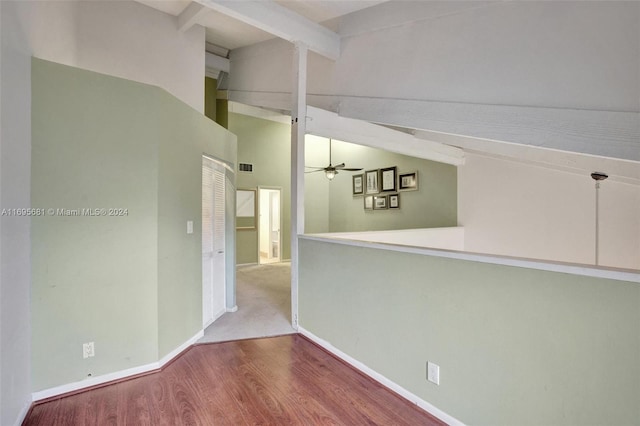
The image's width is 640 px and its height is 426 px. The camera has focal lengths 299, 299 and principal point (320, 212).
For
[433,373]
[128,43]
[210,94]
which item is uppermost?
[210,94]

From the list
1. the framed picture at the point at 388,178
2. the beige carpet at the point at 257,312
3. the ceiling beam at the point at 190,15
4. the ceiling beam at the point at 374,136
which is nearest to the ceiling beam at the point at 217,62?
the ceiling beam at the point at 190,15

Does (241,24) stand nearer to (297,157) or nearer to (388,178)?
(297,157)

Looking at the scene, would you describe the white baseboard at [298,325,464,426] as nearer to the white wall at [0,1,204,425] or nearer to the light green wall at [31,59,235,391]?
the light green wall at [31,59,235,391]

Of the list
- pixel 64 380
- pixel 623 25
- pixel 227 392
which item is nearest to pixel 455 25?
pixel 623 25

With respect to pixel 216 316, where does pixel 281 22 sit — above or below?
above

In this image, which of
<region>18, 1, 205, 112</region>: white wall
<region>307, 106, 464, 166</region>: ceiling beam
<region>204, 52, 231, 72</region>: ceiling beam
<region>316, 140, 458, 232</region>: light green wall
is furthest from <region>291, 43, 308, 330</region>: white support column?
<region>316, 140, 458, 232</region>: light green wall

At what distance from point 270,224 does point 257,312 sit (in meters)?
4.69

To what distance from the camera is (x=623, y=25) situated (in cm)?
206

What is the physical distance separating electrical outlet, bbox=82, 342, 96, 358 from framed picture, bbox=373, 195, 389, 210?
6.14 metres

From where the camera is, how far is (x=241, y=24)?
489cm

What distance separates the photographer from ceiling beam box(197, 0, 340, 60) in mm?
3007

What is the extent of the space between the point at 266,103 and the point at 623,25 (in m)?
4.75

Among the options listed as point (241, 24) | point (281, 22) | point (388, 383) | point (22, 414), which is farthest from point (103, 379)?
point (241, 24)

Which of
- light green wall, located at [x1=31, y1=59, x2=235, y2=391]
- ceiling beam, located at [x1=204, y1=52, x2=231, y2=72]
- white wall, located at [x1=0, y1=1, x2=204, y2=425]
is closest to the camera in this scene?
white wall, located at [x1=0, y1=1, x2=204, y2=425]
